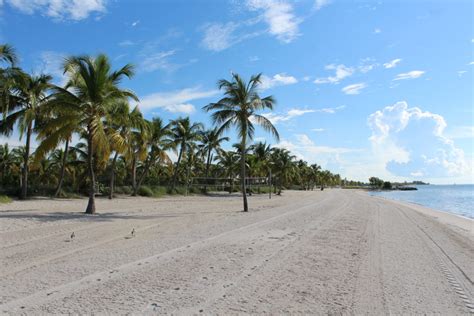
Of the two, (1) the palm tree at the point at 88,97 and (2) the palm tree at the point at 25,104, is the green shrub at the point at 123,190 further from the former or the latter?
(1) the palm tree at the point at 88,97

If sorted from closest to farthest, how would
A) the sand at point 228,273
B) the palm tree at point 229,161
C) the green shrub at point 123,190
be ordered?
1. the sand at point 228,273
2. the green shrub at point 123,190
3. the palm tree at point 229,161

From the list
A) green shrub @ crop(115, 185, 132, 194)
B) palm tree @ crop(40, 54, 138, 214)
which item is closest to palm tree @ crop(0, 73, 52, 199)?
palm tree @ crop(40, 54, 138, 214)

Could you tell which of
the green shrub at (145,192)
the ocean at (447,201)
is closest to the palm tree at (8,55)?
the green shrub at (145,192)

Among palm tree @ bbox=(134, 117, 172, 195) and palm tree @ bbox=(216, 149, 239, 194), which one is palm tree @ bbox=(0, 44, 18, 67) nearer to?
palm tree @ bbox=(134, 117, 172, 195)

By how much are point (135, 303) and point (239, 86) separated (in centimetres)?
1647

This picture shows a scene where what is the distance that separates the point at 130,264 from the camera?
6.43 metres

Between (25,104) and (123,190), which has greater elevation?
(25,104)

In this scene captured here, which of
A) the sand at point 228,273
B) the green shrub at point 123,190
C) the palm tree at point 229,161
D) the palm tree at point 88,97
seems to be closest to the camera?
the sand at point 228,273

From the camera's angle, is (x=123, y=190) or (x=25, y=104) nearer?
(x=25, y=104)

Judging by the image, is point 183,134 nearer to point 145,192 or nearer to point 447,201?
point 145,192

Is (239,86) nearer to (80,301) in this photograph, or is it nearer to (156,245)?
(156,245)

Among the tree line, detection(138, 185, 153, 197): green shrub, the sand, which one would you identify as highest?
the tree line

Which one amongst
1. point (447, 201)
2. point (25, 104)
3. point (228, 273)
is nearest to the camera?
point (228, 273)

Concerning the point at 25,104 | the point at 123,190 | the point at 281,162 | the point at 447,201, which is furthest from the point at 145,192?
the point at 447,201
